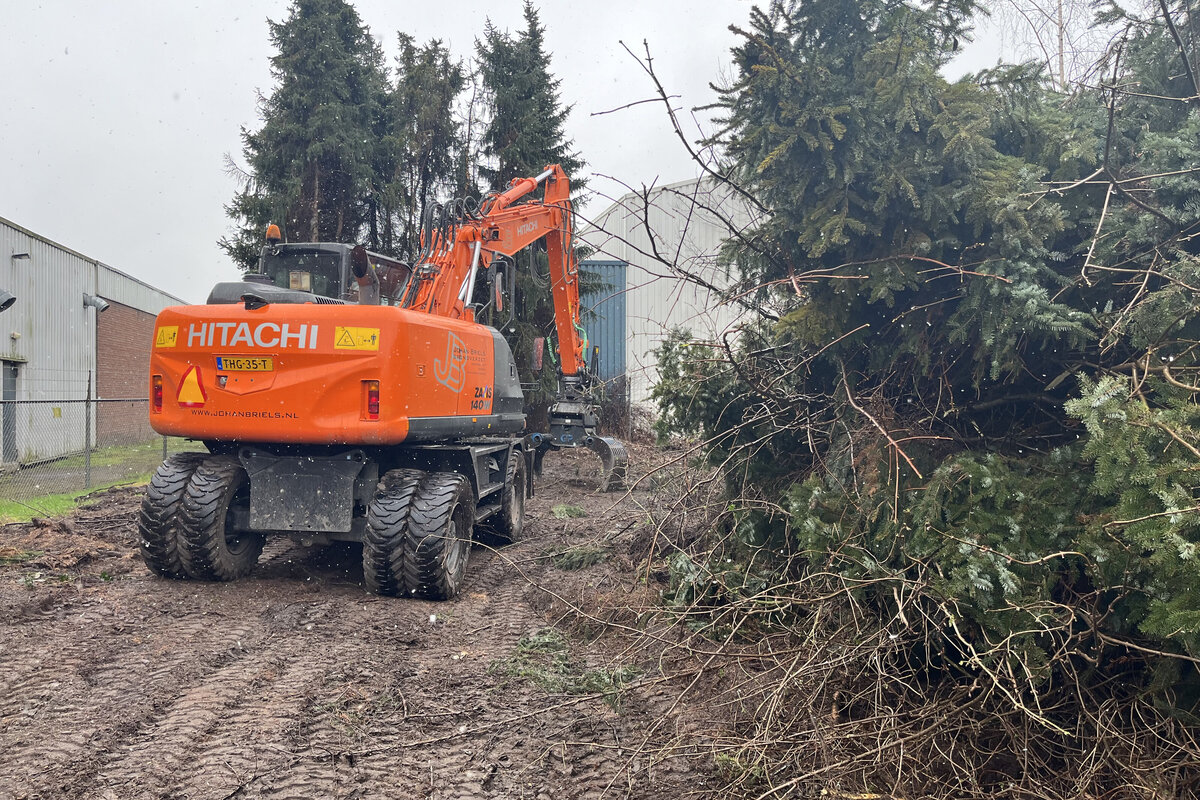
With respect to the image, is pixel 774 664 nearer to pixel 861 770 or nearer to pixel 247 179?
pixel 861 770

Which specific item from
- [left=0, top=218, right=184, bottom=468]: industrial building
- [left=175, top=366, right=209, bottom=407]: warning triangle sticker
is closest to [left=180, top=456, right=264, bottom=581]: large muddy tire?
[left=175, top=366, right=209, bottom=407]: warning triangle sticker

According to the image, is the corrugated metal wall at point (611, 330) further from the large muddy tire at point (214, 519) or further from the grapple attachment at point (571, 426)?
the large muddy tire at point (214, 519)

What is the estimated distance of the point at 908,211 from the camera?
4547 millimetres

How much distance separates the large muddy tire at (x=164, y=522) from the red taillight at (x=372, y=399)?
1627mm

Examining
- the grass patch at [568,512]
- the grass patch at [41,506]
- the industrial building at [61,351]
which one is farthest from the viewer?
the industrial building at [61,351]

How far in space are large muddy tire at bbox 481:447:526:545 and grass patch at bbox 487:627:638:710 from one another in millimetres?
3047

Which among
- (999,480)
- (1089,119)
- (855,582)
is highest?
(1089,119)

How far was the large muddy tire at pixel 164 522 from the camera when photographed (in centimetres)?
618

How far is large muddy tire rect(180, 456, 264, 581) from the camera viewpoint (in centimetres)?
612

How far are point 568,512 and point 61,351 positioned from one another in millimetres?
13914

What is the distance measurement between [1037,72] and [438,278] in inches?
191

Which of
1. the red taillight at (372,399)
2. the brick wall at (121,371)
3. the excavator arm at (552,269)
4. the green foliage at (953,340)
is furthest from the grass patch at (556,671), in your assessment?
the brick wall at (121,371)

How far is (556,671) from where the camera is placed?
4.66 meters

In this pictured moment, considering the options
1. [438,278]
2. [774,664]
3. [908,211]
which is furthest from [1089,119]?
[438,278]
